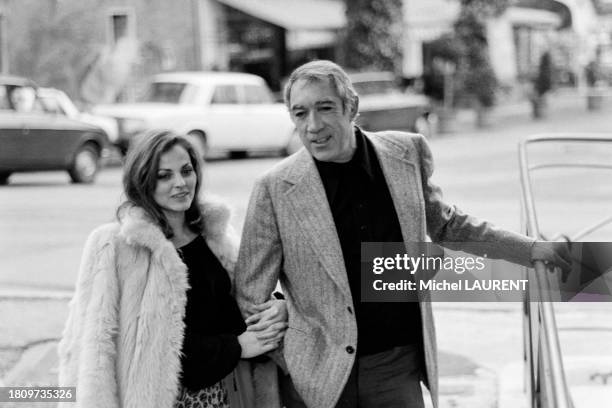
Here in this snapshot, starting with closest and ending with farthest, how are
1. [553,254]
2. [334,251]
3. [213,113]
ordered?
[334,251] < [553,254] < [213,113]

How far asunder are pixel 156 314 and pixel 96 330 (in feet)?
0.57

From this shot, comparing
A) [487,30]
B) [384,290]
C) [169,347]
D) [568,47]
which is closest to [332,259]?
[384,290]

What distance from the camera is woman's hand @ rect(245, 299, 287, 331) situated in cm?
284

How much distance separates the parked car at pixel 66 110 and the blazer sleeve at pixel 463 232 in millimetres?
12493

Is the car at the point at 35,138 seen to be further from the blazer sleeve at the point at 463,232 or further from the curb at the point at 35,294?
the blazer sleeve at the point at 463,232

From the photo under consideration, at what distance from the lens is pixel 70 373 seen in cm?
286

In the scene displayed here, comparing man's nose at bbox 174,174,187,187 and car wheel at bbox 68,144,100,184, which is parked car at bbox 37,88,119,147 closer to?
car wheel at bbox 68,144,100,184

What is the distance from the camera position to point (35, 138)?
14.4 meters

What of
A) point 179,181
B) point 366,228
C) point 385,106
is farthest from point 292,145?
point 366,228

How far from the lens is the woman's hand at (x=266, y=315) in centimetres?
284

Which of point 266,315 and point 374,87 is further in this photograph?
point 374,87

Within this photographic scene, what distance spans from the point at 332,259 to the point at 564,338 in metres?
3.68

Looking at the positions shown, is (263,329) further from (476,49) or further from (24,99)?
(476,49)

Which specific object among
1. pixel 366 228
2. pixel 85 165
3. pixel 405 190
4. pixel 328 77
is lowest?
pixel 85 165
